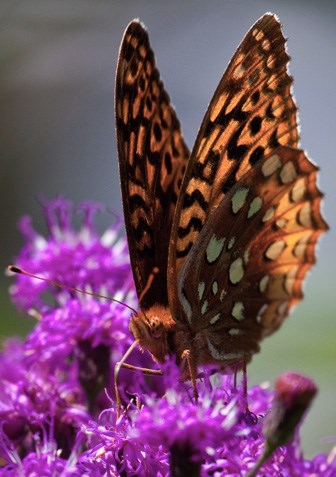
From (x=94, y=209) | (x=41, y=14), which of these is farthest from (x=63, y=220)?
(x=41, y=14)

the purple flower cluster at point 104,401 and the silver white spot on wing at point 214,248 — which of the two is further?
the silver white spot on wing at point 214,248

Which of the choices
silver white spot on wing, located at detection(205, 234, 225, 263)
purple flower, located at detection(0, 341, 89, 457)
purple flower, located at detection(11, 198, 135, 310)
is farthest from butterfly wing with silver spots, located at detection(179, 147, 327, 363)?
purple flower, located at detection(11, 198, 135, 310)

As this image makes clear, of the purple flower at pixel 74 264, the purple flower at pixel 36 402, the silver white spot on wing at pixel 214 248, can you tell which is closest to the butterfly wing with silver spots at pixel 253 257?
the silver white spot on wing at pixel 214 248

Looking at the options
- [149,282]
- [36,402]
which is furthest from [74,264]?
[149,282]

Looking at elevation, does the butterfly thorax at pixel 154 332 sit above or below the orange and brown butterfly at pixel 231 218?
below

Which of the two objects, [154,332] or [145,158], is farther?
[145,158]

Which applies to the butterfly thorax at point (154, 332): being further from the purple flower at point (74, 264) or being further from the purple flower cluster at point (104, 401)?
the purple flower at point (74, 264)

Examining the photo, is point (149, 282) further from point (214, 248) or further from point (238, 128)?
point (238, 128)

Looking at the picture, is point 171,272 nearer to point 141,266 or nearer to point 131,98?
point 141,266
